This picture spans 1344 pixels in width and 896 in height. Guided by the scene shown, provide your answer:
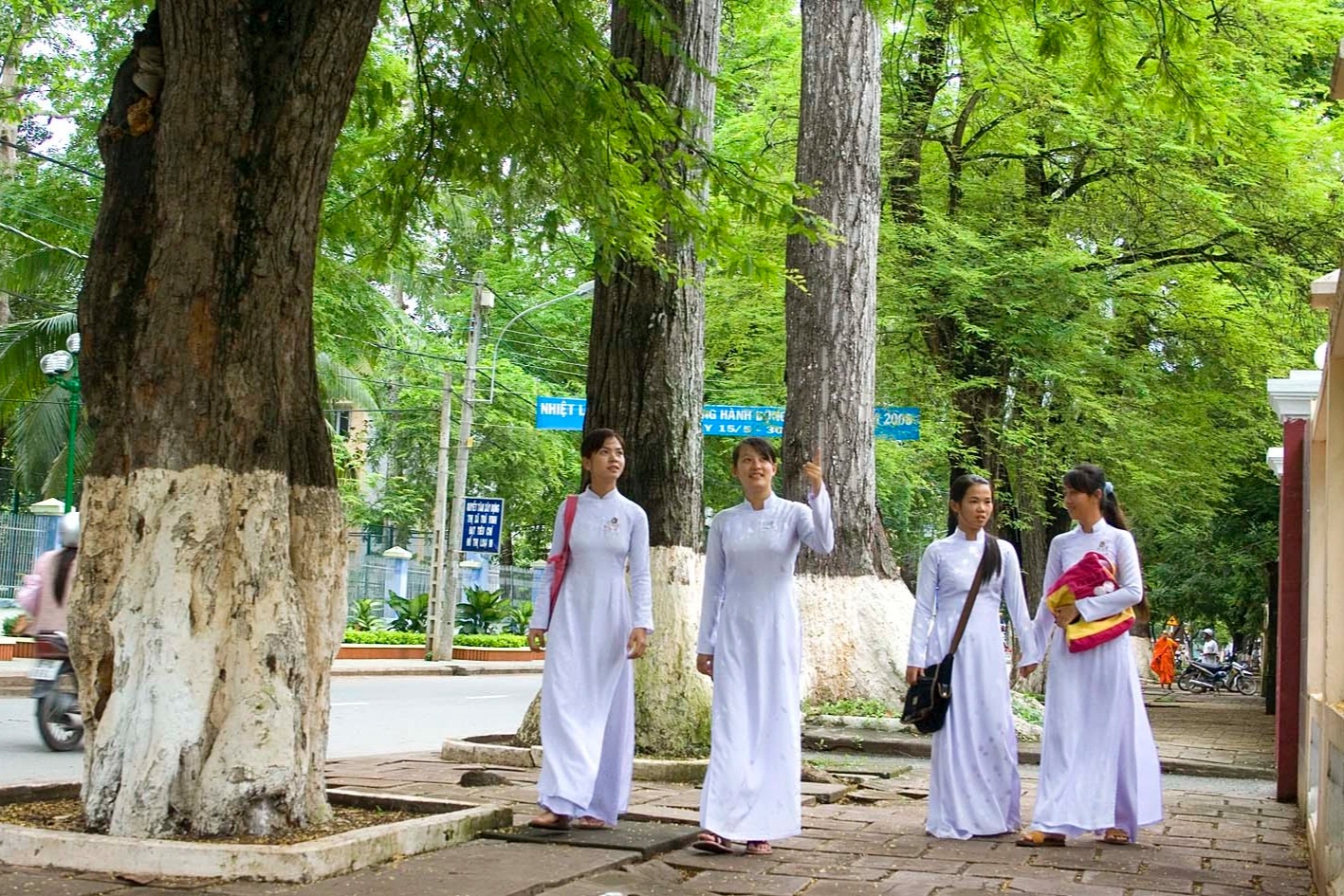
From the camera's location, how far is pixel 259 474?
5895 millimetres

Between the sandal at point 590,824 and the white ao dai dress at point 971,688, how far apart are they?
5.35ft

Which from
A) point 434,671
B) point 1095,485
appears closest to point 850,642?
point 1095,485

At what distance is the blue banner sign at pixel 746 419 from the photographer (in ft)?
55.3

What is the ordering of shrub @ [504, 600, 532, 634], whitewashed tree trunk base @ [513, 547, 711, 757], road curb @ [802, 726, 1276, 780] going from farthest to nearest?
shrub @ [504, 600, 532, 634] → road curb @ [802, 726, 1276, 780] → whitewashed tree trunk base @ [513, 547, 711, 757]

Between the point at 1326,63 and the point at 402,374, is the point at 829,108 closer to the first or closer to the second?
the point at 1326,63

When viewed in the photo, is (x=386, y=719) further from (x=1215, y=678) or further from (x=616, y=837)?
(x=1215, y=678)

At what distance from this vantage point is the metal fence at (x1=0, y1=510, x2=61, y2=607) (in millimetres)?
27906

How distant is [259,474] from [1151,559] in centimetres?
3388

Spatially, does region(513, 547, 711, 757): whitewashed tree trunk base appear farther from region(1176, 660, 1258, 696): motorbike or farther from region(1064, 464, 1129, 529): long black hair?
region(1176, 660, 1258, 696): motorbike

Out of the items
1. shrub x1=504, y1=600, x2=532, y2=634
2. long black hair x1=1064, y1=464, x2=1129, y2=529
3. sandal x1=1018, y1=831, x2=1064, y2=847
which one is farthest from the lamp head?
shrub x1=504, y1=600, x2=532, y2=634

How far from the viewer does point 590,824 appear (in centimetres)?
705

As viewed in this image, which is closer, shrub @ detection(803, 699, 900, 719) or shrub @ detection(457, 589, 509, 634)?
shrub @ detection(803, 699, 900, 719)

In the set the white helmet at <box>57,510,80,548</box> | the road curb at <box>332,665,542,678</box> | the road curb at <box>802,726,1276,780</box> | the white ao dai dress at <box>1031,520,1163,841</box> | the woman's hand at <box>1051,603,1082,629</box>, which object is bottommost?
the road curb at <box>332,665,542,678</box>

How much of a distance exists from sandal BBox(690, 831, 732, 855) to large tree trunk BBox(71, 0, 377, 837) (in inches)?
63.4
